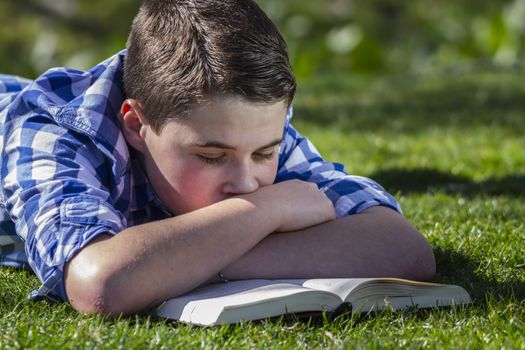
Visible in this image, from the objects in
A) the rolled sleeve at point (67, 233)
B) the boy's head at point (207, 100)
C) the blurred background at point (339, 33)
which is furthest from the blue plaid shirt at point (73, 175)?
the blurred background at point (339, 33)

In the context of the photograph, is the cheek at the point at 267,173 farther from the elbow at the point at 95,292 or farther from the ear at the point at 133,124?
the elbow at the point at 95,292

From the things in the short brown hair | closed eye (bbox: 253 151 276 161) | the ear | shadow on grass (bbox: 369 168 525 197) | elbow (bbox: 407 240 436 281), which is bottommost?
shadow on grass (bbox: 369 168 525 197)

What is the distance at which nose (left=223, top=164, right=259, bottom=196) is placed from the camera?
3.23 m

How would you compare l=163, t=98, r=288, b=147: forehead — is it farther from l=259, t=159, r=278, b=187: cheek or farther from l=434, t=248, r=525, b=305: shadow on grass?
l=434, t=248, r=525, b=305: shadow on grass

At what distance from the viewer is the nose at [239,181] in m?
3.23

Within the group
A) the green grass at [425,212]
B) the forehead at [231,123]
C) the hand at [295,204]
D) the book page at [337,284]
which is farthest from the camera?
the hand at [295,204]

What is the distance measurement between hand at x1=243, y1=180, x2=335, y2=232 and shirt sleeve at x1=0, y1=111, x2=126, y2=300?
20.7 inches

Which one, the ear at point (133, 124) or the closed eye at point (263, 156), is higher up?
the ear at point (133, 124)

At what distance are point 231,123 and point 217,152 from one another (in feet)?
0.38

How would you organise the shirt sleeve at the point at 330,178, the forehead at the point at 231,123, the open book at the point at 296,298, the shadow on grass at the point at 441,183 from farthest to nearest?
the shadow on grass at the point at 441,183
the shirt sleeve at the point at 330,178
the forehead at the point at 231,123
the open book at the point at 296,298


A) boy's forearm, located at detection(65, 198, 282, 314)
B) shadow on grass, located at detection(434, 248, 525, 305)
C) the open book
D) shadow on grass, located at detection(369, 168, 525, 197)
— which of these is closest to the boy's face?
boy's forearm, located at detection(65, 198, 282, 314)

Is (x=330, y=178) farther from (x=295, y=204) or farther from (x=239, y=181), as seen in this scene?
(x=239, y=181)

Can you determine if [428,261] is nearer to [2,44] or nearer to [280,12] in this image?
[280,12]

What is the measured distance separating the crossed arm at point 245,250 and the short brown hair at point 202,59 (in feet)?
1.27
